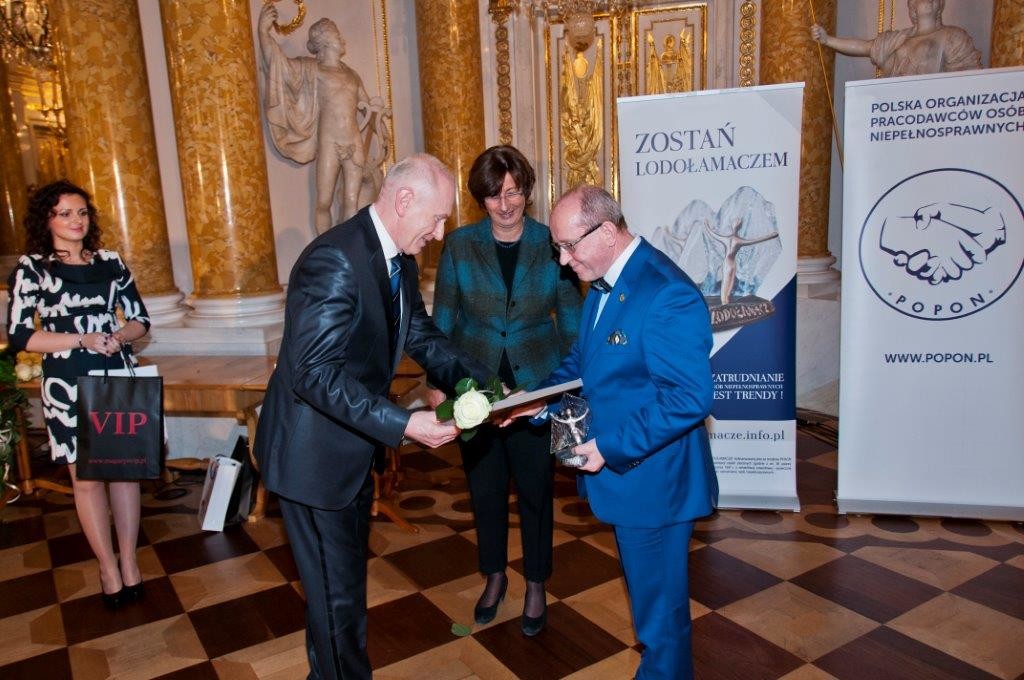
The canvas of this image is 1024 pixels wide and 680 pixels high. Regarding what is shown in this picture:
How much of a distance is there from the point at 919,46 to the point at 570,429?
504 cm

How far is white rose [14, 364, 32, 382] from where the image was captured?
12.6 ft

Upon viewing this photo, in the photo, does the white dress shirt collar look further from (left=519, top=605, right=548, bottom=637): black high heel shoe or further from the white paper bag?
the white paper bag

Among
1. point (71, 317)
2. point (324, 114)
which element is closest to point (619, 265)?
point (71, 317)

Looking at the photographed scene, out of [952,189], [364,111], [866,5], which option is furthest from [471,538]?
[866,5]

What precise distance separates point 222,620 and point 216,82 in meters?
3.52

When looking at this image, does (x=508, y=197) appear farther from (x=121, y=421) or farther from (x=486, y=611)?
(x=121, y=421)

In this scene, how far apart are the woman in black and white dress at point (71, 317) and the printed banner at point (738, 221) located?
247 centimetres

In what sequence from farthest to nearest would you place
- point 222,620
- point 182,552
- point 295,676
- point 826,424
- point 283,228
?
point 283,228 → point 826,424 → point 182,552 → point 222,620 → point 295,676

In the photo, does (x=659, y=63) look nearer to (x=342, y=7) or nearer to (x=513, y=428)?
(x=342, y=7)

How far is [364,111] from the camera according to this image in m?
6.36

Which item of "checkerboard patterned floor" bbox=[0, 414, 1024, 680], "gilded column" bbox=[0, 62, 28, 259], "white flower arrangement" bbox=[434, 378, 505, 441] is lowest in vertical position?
"checkerboard patterned floor" bbox=[0, 414, 1024, 680]

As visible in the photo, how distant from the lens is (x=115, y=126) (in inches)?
205

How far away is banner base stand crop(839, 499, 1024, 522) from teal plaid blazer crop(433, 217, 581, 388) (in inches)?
80.6

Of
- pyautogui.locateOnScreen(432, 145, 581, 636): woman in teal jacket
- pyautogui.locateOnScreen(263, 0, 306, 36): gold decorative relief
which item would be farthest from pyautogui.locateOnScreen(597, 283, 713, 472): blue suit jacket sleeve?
pyautogui.locateOnScreen(263, 0, 306, 36): gold decorative relief
